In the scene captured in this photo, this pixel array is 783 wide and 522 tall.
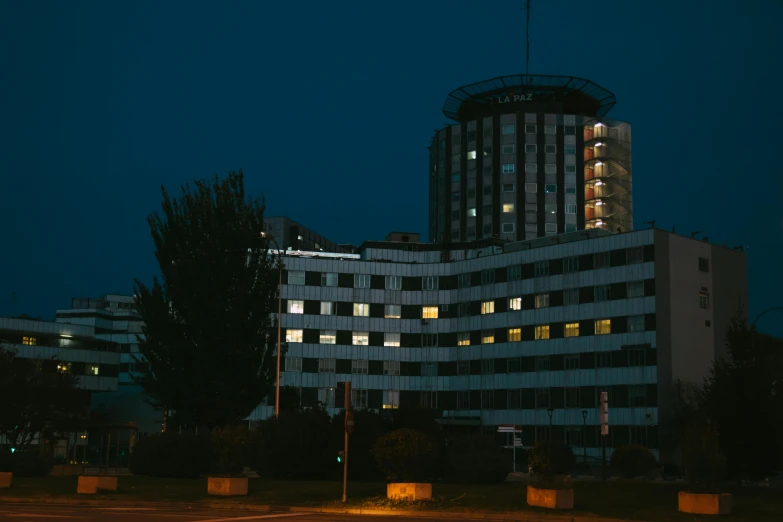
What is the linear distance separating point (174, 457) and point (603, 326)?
176ft

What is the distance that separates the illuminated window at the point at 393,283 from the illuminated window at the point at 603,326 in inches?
957

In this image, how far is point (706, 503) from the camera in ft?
92.9

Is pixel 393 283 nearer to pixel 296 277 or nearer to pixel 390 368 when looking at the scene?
pixel 390 368

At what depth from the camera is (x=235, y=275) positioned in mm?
55719

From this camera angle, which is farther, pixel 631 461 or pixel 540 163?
pixel 540 163

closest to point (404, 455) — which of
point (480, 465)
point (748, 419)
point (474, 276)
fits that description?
point (480, 465)

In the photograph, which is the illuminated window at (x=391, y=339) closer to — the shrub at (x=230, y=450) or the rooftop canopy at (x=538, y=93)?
the rooftop canopy at (x=538, y=93)

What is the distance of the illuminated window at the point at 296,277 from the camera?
4104 inches

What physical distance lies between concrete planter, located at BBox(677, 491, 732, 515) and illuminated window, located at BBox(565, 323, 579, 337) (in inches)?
2573

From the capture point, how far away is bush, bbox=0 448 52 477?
45625mm

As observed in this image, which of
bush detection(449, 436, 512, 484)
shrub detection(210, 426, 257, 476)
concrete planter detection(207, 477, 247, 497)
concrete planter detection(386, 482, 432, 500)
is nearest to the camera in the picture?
concrete planter detection(386, 482, 432, 500)

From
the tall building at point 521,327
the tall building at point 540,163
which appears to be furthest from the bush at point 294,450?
the tall building at point 540,163

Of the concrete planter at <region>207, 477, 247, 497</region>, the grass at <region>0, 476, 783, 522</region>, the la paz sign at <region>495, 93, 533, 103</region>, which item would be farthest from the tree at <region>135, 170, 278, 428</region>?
the la paz sign at <region>495, 93, 533, 103</region>

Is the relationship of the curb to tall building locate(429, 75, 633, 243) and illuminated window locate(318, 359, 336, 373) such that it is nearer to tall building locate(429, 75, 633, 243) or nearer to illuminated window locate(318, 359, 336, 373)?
illuminated window locate(318, 359, 336, 373)
